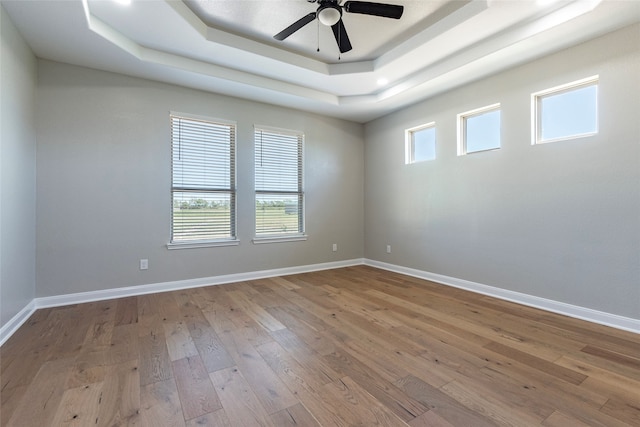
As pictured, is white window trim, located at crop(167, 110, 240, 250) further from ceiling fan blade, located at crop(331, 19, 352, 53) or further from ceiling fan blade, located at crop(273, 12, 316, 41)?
ceiling fan blade, located at crop(331, 19, 352, 53)

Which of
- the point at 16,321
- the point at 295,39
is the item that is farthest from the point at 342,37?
the point at 16,321

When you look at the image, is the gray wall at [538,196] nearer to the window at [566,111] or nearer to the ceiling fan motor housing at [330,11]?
the window at [566,111]

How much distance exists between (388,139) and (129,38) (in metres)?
3.90

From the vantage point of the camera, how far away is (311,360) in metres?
2.09

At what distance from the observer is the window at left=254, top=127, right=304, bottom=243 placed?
458cm

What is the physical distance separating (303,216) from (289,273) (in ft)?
3.29

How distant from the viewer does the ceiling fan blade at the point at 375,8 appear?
224cm

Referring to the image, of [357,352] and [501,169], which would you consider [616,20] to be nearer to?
[501,169]

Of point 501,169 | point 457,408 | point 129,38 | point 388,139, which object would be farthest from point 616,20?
point 129,38

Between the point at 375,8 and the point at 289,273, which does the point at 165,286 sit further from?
the point at 375,8

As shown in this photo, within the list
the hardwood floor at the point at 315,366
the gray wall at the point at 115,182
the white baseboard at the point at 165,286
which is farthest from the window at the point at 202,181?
the hardwood floor at the point at 315,366

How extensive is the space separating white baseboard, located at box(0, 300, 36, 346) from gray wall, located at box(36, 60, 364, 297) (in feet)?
0.76

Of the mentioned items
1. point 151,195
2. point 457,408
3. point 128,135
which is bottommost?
point 457,408

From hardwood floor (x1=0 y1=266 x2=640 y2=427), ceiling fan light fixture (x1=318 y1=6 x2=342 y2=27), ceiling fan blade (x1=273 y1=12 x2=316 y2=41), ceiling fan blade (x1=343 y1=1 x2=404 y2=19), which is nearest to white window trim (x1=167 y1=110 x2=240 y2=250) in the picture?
hardwood floor (x1=0 y1=266 x2=640 y2=427)
